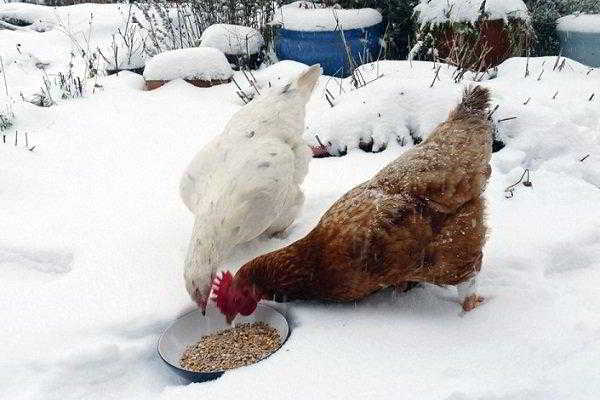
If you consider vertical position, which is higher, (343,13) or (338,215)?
(343,13)

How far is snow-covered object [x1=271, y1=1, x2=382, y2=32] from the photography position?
215 inches

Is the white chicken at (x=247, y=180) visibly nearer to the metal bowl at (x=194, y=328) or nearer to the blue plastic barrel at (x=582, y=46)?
the metal bowl at (x=194, y=328)

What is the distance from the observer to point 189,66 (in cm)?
514

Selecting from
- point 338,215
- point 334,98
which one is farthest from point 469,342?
point 334,98

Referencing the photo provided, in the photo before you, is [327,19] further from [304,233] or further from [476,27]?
[304,233]

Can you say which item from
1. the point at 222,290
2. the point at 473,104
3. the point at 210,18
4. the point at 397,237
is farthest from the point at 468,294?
the point at 210,18

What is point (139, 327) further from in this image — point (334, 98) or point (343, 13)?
point (343, 13)

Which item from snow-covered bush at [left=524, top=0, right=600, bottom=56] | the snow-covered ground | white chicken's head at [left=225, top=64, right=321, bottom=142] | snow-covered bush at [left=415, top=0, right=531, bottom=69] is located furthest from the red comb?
snow-covered bush at [left=524, top=0, right=600, bottom=56]

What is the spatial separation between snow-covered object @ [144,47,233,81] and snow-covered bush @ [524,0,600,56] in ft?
10.6

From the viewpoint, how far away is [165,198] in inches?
130

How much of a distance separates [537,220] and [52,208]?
2.67m

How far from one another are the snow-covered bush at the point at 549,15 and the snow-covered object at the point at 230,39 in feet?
9.72

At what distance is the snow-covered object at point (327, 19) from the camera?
547 cm

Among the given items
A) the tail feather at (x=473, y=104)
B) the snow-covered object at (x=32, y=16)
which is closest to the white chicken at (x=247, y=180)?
the tail feather at (x=473, y=104)
